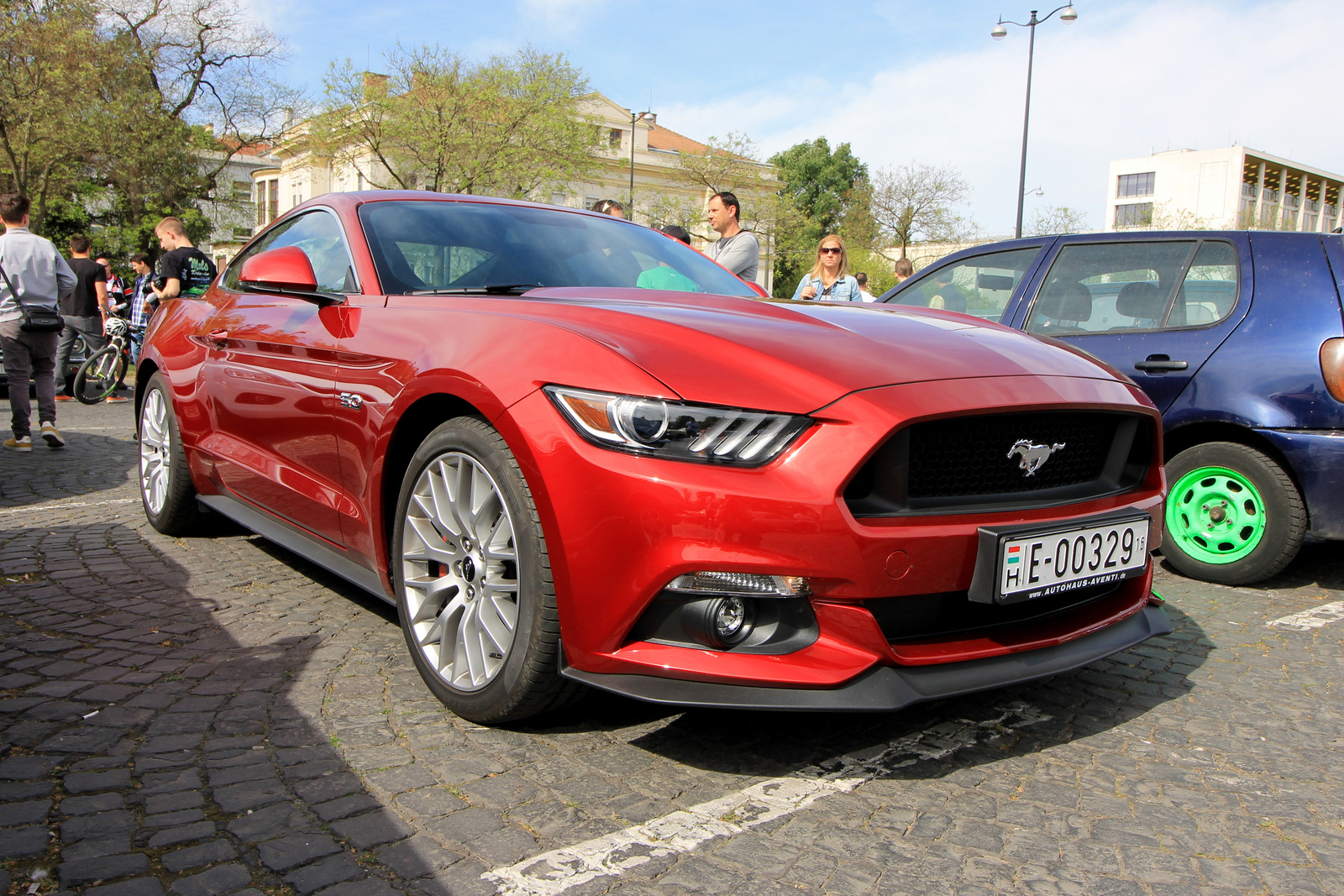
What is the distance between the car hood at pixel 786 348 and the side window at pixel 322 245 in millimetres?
831

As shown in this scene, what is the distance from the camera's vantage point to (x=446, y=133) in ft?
126

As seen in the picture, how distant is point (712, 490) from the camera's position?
82.9 inches

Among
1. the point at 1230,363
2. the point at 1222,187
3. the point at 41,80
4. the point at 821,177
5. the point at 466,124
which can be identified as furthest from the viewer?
the point at 1222,187

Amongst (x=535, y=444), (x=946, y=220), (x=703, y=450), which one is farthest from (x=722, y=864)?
(x=946, y=220)

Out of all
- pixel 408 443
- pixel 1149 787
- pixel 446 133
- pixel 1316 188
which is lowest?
pixel 1149 787

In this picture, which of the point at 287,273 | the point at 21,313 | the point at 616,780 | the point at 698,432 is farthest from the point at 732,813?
the point at 21,313

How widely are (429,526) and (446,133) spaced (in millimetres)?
38757

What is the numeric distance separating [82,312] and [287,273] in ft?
37.1

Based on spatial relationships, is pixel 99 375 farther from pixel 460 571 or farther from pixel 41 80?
pixel 41 80

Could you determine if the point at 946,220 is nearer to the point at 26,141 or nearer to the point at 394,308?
the point at 26,141

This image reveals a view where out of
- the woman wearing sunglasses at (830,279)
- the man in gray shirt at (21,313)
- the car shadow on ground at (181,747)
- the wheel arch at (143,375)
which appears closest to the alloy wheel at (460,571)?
the car shadow on ground at (181,747)

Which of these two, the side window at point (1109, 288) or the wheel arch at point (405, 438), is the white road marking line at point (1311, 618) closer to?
the side window at point (1109, 288)

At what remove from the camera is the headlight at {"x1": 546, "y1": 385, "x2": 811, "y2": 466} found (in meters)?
2.15

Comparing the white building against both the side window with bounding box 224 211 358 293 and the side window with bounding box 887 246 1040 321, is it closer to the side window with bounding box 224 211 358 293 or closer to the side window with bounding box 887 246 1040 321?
Result: the side window with bounding box 887 246 1040 321
